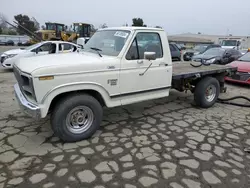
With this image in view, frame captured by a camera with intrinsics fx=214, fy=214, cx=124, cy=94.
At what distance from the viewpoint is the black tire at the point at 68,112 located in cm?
357

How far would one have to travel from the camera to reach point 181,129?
4.56 meters

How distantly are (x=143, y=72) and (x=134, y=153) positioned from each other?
168 cm

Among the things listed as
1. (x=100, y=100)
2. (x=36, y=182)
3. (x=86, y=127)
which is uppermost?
(x=100, y=100)

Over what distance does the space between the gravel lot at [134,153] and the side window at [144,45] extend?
1517 mm

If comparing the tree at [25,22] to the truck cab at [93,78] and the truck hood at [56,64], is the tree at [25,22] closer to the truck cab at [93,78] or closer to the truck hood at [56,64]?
the truck cab at [93,78]

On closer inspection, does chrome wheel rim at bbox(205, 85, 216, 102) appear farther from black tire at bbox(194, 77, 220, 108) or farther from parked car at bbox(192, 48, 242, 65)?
parked car at bbox(192, 48, 242, 65)

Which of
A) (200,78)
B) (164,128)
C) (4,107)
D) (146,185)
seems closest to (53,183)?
(146,185)

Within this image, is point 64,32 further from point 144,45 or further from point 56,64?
point 56,64

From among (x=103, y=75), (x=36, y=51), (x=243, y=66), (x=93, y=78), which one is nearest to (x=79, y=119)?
(x=93, y=78)

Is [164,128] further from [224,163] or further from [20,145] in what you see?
[20,145]

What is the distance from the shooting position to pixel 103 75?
386 centimetres

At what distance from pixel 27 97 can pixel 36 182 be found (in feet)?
5.14

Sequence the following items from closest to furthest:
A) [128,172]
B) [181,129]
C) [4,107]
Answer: [128,172], [181,129], [4,107]

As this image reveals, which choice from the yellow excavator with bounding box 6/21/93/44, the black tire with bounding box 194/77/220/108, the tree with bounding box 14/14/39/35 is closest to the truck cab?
the black tire with bounding box 194/77/220/108
